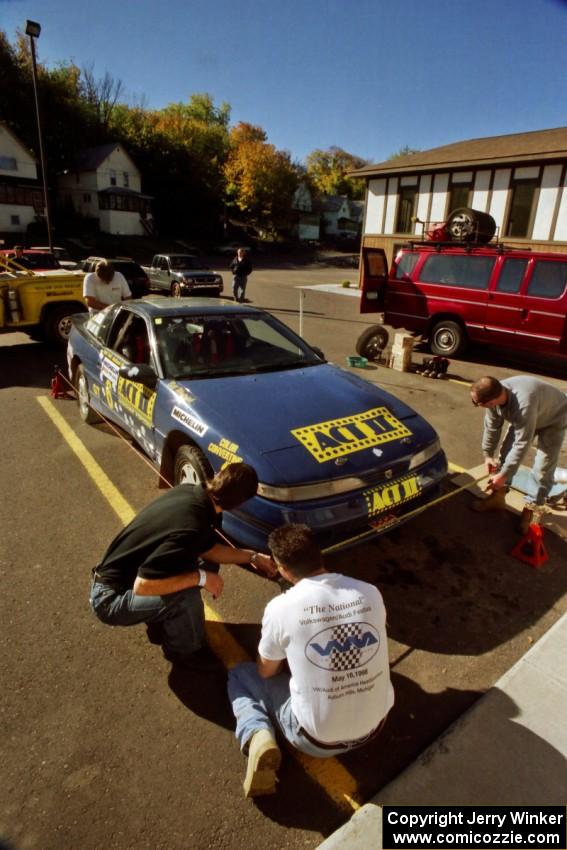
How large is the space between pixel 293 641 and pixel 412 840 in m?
0.94

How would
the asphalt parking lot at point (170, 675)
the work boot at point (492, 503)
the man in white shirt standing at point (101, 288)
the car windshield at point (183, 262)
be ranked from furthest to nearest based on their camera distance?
the car windshield at point (183, 262) → the man in white shirt standing at point (101, 288) → the work boot at point (492, 503) → the asphalt parking lot at point (170, 675)

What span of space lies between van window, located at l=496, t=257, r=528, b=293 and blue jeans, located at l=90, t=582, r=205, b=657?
8740 mm

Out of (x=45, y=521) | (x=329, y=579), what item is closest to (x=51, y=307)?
(x=45, y=521)

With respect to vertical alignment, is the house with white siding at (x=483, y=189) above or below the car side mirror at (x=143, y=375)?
above

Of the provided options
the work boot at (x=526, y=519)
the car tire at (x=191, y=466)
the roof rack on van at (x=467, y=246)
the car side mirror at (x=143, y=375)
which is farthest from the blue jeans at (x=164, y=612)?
the roof rack on van at (x=467, y=246)

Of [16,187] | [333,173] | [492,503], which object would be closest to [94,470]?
[492,503]

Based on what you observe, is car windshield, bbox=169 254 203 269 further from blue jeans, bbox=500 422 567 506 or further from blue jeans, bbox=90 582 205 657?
blue jeans, bbox=90 582 205 657

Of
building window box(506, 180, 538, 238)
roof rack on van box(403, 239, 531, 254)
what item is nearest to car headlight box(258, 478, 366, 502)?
roof rack on van box(403, 239, 531, 254)

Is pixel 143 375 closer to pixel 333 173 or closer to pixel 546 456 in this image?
pixel 546 456

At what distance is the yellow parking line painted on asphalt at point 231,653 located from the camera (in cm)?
225

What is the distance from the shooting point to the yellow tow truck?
8.77m

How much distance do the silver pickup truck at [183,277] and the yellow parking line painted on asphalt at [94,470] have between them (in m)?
12.1

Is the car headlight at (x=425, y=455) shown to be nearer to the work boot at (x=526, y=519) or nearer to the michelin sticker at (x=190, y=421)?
the work boot at (x=526, y=519)

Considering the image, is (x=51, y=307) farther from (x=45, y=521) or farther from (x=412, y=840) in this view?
(x=412, y=840)
